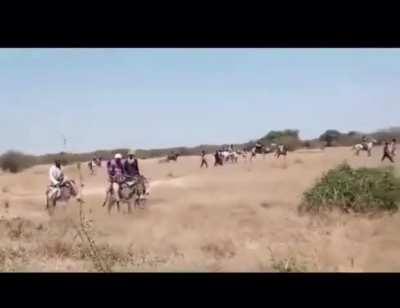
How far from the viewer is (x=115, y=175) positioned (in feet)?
16.1

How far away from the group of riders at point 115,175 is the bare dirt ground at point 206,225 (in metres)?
0.05

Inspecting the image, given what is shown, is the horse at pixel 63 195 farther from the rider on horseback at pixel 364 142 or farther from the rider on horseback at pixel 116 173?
the rider on horseback at pixel 364 142

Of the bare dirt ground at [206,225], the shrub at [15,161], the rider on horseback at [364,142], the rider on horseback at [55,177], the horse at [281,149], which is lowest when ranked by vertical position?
the bare dirt ground at [206,225]

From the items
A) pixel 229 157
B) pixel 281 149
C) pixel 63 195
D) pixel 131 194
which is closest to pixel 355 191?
pixel 281 149

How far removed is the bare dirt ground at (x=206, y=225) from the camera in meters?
4.86

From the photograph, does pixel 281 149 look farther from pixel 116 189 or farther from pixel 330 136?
pixel 116 189

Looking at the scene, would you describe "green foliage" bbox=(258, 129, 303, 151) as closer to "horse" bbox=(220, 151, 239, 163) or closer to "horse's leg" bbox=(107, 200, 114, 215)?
"horse" bbox=(220, 151, 239, 163)

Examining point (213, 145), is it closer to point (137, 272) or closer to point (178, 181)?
point (178, 181)

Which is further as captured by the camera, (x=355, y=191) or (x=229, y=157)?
(x=355, y=191)

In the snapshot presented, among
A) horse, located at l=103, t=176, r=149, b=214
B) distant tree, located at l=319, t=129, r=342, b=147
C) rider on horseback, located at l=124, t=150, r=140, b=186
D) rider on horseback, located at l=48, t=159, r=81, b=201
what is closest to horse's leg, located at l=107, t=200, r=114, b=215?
horse, located at l=103, t=176, r=149, b=214

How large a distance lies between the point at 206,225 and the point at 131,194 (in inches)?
19.6

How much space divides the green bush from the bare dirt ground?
6cm

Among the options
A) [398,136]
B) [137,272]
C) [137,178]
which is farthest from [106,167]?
[398,136]

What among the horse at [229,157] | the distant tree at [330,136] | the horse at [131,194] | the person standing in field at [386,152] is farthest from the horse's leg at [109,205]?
the person standing in field at [386,152]
